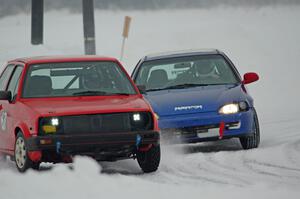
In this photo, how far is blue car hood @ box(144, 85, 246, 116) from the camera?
48.4 ft

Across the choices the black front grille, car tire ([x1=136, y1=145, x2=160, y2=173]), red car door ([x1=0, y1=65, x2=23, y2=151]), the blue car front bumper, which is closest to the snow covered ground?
car tire ([x1=136, y1=145, x2=160, y2=173])

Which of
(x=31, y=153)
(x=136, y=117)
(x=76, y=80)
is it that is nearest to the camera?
(x=31, y=153)

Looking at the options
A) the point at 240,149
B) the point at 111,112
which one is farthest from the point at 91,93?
the point at 240,149

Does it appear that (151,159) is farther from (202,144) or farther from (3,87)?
(202,144)

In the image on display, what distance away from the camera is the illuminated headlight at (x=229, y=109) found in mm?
14742

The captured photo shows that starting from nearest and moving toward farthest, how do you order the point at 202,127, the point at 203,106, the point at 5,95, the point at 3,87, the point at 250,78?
1. the point at 5,95
2. the point at 3,87
3. the point at 202,127
4. the point at 203,106
5. the point at 250,78

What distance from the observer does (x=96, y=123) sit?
1230 centimetres

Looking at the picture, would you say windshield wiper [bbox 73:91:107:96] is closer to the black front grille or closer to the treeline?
the black front grille

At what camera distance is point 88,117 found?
40.3 feet

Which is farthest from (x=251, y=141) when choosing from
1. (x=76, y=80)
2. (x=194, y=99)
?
(x=76, y=80)

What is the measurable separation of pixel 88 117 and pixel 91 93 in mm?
878

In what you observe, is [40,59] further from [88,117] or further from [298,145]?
[298,145]

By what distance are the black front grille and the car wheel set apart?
0.42 metres

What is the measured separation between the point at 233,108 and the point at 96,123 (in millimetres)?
3029
